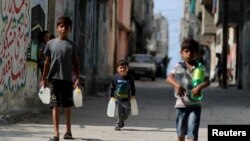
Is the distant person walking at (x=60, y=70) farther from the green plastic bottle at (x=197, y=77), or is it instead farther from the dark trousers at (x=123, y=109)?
the green plastic bottle at (x=197, y=77)

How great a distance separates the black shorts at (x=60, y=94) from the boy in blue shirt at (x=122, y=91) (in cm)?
185

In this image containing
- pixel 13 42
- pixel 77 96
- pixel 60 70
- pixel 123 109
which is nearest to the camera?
pixel 60 70

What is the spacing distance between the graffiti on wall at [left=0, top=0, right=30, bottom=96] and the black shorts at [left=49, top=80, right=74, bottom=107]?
219 centimetres

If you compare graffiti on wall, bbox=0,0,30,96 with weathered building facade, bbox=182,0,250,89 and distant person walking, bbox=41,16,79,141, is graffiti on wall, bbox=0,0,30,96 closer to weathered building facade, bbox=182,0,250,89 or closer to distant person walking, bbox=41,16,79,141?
distant person walking, bbox=41,16,79,141

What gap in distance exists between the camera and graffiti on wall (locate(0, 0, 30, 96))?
438 inches

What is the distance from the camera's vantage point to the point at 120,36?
1758 inches

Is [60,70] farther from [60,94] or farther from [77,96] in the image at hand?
[77,96]

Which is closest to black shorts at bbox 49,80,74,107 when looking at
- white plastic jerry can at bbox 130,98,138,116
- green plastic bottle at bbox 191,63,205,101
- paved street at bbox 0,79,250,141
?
paved street at bbox 0,79,250,141

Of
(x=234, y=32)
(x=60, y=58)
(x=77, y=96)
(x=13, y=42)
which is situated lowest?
(x=77, y=96)

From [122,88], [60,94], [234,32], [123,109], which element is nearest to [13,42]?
[122,88]

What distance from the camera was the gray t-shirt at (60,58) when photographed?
9.22 metres

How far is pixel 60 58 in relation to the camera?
30.2ft

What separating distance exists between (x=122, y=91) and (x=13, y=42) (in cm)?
234

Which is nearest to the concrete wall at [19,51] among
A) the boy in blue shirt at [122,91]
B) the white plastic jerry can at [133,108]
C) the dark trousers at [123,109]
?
the boy in blue shirt at [122,91]
